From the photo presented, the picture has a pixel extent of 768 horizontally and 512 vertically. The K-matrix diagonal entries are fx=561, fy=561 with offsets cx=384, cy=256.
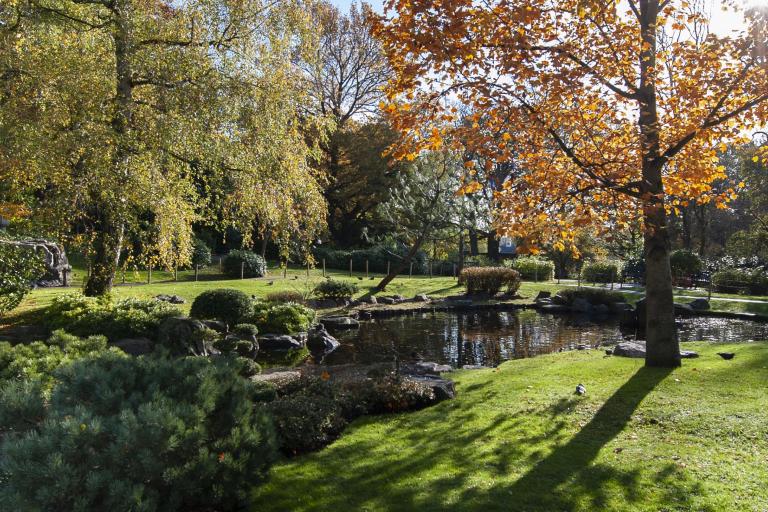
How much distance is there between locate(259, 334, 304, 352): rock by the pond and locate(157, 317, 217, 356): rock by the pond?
2.17 metres

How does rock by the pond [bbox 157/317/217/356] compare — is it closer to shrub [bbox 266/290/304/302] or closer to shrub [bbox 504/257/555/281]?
shrub [bbox 266/290/304/302]

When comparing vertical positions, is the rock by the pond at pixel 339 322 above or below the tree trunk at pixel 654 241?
below

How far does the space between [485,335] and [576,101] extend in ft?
33.7

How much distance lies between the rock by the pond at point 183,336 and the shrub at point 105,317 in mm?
468

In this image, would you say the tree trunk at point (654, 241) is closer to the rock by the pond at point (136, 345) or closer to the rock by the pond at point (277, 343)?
the rock by the pond at point (277, 343)

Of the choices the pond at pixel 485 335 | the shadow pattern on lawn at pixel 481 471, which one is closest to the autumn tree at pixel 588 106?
the shadow pattern on lawn at pixel 481 471

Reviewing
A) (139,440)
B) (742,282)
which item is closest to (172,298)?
(139,440)

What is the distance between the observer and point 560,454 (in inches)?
216

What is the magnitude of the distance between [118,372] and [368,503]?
2204mm

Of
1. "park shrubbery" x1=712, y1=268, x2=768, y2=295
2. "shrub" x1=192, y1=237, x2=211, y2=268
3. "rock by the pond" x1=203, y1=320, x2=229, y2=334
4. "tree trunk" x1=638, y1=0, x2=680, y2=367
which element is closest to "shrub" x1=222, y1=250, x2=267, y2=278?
"shrub" x1=192, y1=237, x2=211, y2=268

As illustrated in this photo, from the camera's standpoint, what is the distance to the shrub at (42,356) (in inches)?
267

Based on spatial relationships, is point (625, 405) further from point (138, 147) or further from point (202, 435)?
point (138, 147)

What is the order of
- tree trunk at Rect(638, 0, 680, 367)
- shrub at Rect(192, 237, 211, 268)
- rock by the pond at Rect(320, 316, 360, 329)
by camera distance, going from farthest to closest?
shrub at Rect(192, 237, 211, 268)
rock by the pond at Rect(320, 316, 360, 329)
tree trunk at Rect(638, 0, 680, 367)

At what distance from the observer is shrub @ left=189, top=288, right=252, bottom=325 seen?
51.5 ft
